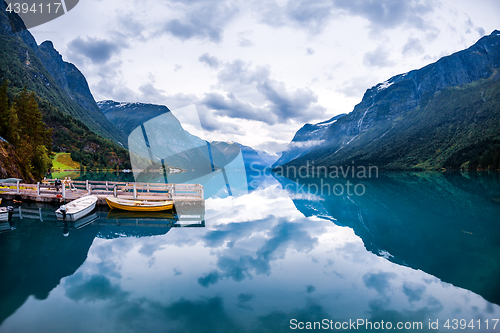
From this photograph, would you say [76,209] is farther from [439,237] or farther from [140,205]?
[439,237]

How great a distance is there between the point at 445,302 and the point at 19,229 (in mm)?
29984

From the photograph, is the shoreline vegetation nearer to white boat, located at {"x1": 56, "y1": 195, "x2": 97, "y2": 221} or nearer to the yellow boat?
white boat, located at {"x1": 56, "y1": 195, "x2": 97, "y2": 221}

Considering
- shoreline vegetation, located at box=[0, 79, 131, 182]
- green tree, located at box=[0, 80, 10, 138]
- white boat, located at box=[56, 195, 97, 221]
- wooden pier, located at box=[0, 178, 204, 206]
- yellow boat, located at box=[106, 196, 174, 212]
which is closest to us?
white boat, located at box=[56, 195, 97, 221]

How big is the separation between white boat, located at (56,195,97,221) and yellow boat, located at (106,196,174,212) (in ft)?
6.17

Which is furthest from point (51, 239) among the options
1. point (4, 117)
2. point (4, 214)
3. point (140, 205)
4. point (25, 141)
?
point (4, 117)

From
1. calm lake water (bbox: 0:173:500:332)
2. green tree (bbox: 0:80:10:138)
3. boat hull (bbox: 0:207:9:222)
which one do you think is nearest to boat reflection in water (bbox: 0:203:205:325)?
calm lake water (bbox: 0:173:500:332)

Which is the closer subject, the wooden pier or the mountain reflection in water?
the mountain reflection in water

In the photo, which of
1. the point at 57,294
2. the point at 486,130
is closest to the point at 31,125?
the point at 57,294

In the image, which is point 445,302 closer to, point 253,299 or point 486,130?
point 253,299

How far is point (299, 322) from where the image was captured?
9.49m

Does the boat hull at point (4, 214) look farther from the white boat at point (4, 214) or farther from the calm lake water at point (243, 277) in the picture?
the calm lake water at point (243, 277)

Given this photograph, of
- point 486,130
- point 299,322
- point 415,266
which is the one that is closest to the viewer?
point 299,322

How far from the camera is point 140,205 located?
2812cm

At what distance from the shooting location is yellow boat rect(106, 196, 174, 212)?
28.1 m
